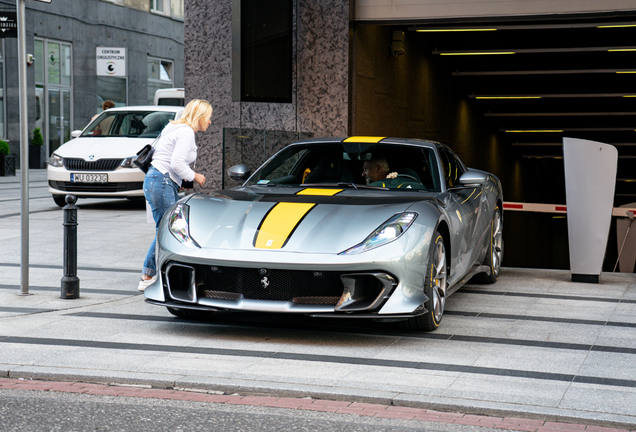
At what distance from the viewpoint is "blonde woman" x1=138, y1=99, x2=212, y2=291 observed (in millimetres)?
7383

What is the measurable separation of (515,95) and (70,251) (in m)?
14.4

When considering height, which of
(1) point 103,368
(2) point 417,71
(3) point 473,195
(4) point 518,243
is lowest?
(4) point 518,243

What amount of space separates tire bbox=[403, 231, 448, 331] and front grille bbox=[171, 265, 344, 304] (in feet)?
2.27

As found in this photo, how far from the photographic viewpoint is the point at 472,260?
7363 mm

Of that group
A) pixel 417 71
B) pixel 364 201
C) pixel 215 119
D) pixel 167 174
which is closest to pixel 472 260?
pixel 364 201

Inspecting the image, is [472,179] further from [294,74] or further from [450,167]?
[294,74]

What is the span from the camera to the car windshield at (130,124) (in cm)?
1545

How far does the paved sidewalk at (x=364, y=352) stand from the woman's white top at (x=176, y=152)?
1.13m

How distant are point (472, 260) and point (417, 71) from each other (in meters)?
8.10

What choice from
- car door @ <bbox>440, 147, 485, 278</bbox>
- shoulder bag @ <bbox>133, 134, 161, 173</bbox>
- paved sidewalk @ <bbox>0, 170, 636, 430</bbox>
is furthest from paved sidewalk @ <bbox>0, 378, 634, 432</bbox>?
shoulder bag @ <bbox>133, 134, 161, 173</bbox>

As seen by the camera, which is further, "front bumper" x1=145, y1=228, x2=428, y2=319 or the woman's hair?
the woman's hair

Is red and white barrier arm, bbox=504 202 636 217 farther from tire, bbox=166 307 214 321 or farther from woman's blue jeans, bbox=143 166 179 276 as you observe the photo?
tire, bbox=166 307 214 321

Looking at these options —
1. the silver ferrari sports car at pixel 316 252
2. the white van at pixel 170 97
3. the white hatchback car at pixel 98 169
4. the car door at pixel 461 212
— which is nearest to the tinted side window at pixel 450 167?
the car door at pixel 461 212

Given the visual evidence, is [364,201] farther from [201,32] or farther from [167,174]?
[201,32]
